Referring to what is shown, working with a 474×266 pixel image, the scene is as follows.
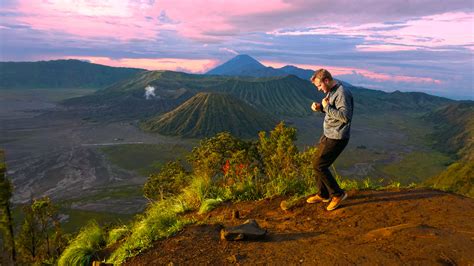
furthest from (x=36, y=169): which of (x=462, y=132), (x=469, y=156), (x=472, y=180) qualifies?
(x=462, y=132)

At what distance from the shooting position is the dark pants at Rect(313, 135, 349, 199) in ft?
19.7

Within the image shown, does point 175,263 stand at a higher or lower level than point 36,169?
higher

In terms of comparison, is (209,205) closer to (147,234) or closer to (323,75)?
(147,234)

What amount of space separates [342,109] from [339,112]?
7cm

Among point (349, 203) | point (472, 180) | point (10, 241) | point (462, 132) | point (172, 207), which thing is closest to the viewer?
point (349, 203)

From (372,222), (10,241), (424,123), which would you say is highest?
(372,222)

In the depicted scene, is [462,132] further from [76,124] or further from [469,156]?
[76,124]

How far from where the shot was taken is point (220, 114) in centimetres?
14250

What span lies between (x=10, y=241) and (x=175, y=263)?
23.3 meters

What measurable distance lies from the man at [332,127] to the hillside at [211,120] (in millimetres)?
122425

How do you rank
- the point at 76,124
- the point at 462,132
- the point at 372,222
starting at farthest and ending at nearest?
the point at 76,124 → the point at 462,132 → the point at 372,222

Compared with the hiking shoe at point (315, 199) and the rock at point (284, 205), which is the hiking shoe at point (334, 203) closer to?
the hiking shoe at point (315, 199)

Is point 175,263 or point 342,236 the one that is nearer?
point 175,263

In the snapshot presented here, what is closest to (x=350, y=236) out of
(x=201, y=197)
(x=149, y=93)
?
(x=201, y=197)
